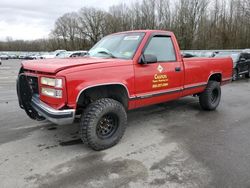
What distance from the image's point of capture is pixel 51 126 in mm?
5082

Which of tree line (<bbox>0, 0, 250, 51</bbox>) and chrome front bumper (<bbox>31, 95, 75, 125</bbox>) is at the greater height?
tree line (<bbox>0, 0, 250, 51</bbox>)

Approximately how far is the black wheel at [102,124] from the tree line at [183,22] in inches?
1261

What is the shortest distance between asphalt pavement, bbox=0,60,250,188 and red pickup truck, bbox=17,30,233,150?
45 centimetres

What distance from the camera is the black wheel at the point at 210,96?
6.15 m

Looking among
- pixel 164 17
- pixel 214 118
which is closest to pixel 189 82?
pixel 214 118

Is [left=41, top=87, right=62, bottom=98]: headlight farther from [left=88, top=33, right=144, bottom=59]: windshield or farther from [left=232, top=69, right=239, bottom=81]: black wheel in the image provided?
[left=232, top=69, right=239, bottom=81]: black wheel

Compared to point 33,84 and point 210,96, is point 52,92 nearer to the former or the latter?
point 33,84

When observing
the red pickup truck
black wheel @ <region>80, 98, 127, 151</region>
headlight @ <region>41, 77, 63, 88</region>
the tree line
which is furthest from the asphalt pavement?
the tree line

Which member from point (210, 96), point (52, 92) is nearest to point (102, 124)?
point (52, 92)

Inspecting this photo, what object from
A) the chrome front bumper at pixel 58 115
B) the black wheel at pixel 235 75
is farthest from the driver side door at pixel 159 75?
the black wheel at pixel 235 75

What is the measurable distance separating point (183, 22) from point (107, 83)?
122 ft

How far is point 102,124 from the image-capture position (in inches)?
159

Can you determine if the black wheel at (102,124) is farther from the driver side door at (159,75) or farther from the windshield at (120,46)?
the windshield at (120,46)

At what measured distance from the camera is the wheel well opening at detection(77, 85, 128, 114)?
395 cm
